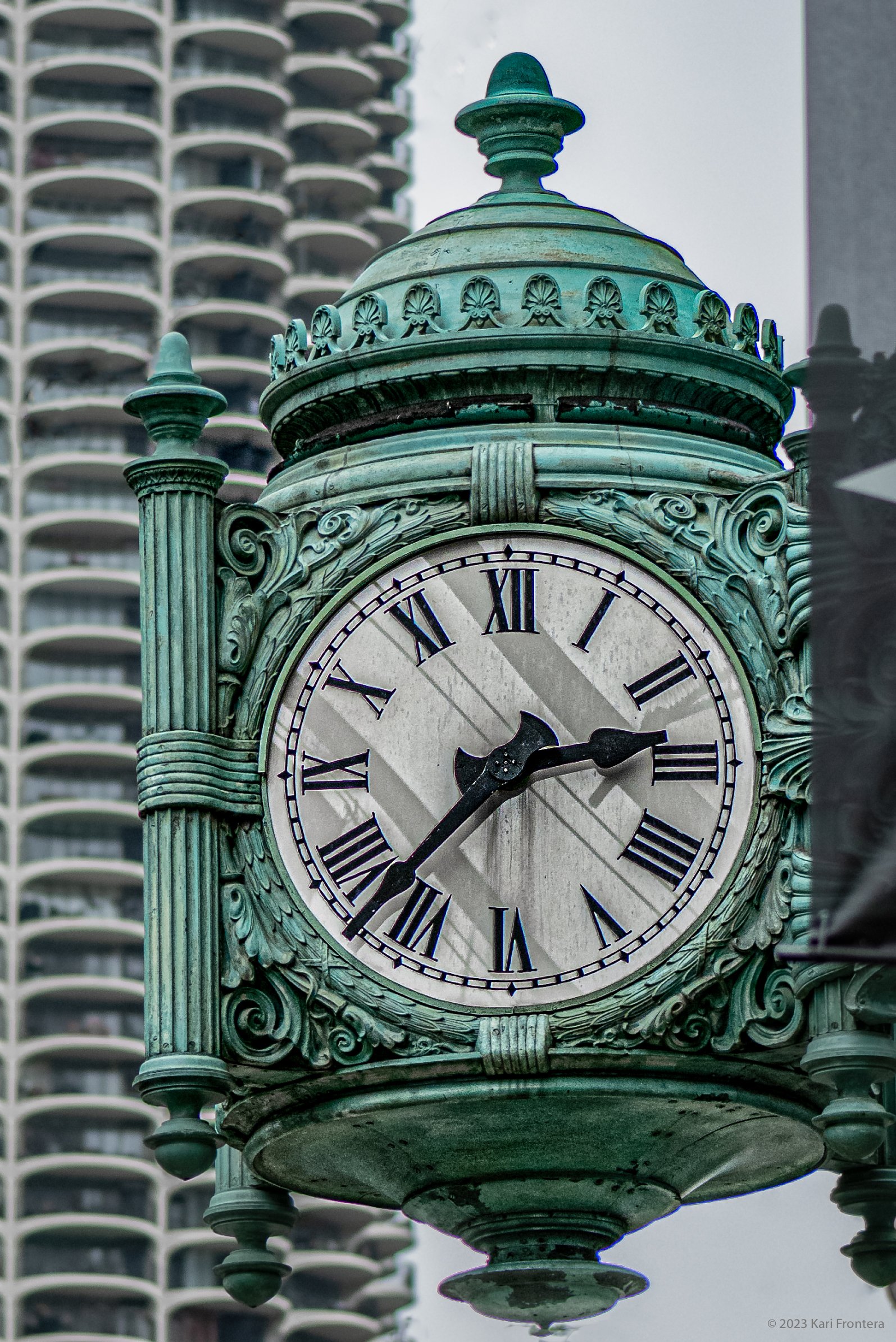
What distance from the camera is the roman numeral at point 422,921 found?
593 inches

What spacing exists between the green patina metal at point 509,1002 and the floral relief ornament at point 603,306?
0.03ft

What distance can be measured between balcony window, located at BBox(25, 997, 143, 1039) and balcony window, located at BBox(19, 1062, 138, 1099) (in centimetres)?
97

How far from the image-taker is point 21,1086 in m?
113

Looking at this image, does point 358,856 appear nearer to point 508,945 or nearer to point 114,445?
point 508,945

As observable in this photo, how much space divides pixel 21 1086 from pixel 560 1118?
98989mm

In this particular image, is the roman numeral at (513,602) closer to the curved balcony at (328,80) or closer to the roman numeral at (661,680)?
the roman numeral at (661,680)

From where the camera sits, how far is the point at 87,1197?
110500mm

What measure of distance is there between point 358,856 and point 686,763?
139 centimetres

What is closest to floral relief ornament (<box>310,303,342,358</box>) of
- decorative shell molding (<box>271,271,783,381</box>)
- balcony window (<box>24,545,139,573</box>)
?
decorative shell molding (<box>271,271,783,381</box>)

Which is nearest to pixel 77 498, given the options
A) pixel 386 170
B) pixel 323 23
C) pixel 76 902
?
pixel 76 902

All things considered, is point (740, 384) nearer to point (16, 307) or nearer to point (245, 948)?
point (245, 948)

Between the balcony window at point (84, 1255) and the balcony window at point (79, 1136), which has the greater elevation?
the balcony window at point (79, 1136)

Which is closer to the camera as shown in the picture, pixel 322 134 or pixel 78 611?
pixel 78 611

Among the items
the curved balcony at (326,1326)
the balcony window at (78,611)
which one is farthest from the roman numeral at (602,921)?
the balcony window at (78,611)
